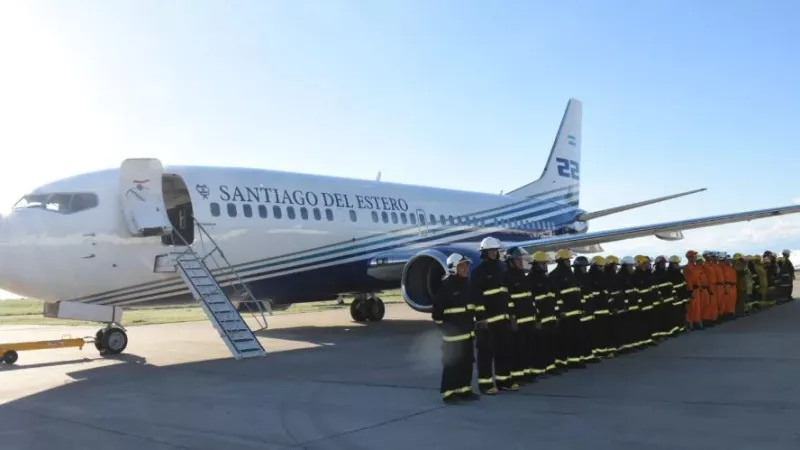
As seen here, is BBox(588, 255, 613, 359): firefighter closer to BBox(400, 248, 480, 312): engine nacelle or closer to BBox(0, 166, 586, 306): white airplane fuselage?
BBox(0, 166, 586, 306): white airplane fuselage

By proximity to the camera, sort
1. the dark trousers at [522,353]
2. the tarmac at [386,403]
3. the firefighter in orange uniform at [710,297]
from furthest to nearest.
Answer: the firefighter in orange uniform at [710,297], the dark trousers at [522,353], the tarmac at [386,403]

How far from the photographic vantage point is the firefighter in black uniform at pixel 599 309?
9648 millimetres

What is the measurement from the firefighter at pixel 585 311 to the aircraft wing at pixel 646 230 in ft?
13.8

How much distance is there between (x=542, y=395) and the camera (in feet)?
24.1

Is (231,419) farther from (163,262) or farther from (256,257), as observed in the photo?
(256,257)

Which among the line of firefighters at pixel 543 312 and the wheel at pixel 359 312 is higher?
the line of firefighters at pixel 543 312

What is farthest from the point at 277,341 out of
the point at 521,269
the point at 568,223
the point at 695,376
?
the point at 568,223

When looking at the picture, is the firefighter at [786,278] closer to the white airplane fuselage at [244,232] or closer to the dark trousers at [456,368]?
the white airplane fuselage at [244,232]

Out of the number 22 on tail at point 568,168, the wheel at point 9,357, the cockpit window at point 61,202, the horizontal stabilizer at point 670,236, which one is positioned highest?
the number 22 on tail at point 568,168

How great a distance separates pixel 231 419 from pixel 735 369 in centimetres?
602

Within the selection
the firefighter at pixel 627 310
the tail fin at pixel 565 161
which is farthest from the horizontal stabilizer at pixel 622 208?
the firefighter at pixel 627 310

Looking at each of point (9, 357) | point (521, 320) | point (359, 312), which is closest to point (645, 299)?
point (521, 320)

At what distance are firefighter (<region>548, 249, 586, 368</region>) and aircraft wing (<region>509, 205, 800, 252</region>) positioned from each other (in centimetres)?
475

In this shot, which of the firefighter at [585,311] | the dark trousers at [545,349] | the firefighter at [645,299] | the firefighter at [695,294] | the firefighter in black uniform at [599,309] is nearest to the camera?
the dark trousers at [545,349]
